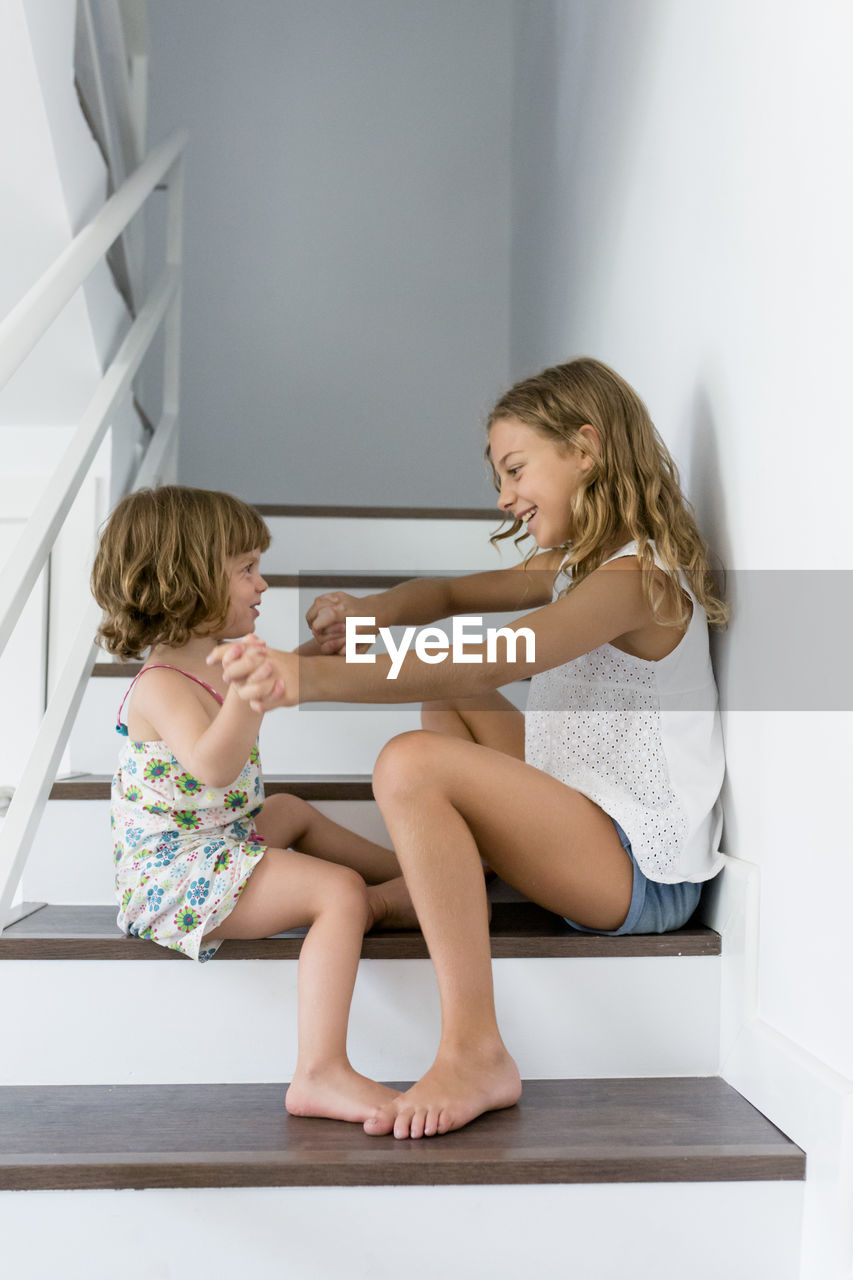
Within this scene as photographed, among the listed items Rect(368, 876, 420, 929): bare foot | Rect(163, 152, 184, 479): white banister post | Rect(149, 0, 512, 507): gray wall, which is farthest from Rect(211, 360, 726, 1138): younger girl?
Rect(149, 0, 512, 507): gray wall

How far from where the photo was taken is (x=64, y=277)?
1313mm

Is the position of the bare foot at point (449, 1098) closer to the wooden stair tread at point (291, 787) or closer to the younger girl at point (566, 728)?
the younger girl at point (566, 728)

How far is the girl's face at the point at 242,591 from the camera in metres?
1.27

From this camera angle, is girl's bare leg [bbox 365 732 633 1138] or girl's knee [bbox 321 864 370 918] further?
girl's knee [bbox 321 864 370 918]

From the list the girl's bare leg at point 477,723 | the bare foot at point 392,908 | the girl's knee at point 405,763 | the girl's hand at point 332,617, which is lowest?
the bare foot at point 392,908

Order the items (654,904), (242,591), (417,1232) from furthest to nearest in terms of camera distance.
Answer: (242,591)
(654,904)
(417,1232)

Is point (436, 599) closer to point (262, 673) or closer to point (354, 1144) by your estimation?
point (262, 673)

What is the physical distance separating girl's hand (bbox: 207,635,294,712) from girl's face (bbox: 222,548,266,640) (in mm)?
298

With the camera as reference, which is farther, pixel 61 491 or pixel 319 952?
pixel 61 491

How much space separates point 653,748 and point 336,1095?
49cm

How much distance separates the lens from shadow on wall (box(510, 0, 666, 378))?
65.7 inches

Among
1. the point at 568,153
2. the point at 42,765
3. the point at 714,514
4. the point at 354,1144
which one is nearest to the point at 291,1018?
the point at 354,1144

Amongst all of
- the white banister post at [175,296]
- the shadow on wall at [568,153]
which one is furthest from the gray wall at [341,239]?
the white banister post at [175,296]

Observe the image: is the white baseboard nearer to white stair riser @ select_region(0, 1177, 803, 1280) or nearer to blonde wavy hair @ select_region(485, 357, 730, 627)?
white stair riser @ select_region(0, 1177, 803, 1280)
